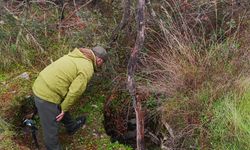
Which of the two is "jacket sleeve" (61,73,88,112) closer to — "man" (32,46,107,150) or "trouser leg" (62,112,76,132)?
"man" (32,46,107,150)

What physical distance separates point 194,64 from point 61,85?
190cm

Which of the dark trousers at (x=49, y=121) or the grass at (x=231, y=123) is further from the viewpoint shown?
the dark trousers at (x=49, y=121)

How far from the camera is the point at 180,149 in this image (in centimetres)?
527

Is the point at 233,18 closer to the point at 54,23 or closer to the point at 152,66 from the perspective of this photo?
the point at 152,66

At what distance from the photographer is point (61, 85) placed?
5.38 meters

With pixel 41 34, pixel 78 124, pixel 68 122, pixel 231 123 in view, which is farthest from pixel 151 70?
pixel 41 34

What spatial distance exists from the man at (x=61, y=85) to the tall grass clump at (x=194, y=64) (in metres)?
1.04

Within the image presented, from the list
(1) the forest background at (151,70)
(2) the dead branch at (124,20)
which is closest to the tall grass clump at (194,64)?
(1) the forest background at (151,70)

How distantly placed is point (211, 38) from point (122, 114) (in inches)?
73.4

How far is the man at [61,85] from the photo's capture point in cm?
536

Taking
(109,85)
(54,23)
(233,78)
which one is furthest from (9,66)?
(233,78)

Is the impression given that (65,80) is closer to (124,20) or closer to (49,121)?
(49,121)

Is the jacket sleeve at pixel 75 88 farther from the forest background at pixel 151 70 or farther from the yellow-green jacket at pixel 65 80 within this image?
the forest background at pixel 151 70

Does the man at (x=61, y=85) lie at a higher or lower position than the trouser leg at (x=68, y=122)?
higher
